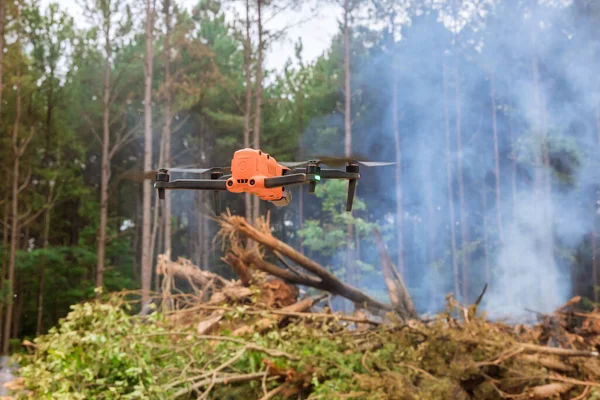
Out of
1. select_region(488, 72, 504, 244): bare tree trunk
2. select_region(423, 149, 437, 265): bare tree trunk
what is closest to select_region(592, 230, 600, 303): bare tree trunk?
select_region(488, 72, 504, 244): bare tree trunk

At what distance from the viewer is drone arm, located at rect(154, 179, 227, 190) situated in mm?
928

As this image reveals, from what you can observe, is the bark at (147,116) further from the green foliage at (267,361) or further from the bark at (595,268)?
the bark at (595,268)

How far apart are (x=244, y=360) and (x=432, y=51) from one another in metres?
7.40

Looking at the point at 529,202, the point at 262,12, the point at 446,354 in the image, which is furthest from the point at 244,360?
the point at 529,202

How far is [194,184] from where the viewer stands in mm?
962

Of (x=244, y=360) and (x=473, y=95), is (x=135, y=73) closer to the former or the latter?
(x=473, y=95)

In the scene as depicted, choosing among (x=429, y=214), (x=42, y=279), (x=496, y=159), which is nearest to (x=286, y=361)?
(x=429, y=214)

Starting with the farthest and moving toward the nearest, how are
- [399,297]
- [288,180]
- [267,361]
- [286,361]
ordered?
1. [399,297]
2. [286,361]
3. [267,361]
4. [288,180]

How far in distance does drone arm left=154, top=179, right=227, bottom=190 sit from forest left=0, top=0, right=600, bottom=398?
6.87 m

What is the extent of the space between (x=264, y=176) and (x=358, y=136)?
28.5ft

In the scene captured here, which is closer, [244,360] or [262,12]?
[244,360]

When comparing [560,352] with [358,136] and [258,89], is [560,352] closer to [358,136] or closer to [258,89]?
[258,89]

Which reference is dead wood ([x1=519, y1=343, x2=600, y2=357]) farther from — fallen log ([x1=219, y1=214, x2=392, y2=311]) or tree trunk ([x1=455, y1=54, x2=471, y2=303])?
tree trunk ([x1=455, y1=54, x2=471, y2=303])

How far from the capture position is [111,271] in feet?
33.0
